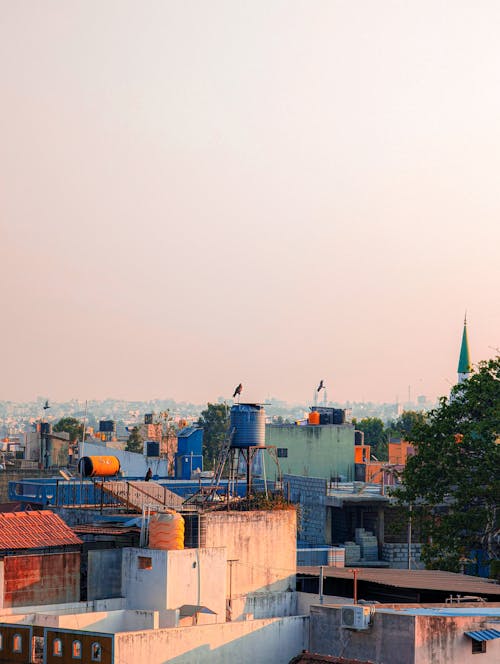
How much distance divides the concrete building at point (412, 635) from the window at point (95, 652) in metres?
6.21

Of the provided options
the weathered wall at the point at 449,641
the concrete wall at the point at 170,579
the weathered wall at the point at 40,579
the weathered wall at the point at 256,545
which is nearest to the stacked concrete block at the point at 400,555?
the weathered wall at the point at 256,545

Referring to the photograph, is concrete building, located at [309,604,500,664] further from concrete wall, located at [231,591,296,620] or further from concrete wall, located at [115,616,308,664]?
concrete wall, located at [231,591,296,620]

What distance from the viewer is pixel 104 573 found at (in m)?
33.1

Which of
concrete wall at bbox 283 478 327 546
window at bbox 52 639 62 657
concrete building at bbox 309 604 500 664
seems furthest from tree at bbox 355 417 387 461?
window at bbox 52 639 62 657

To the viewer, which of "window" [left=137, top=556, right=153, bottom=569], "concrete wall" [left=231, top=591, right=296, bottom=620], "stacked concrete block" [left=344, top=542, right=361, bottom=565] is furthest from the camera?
"stacked concrete block" [left=344, top=542, right=361, bottom=565]

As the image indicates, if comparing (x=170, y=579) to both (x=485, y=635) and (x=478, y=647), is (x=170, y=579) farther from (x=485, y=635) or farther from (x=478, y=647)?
(x=485, y=635)

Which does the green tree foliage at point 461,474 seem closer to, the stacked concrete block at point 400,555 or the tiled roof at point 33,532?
the stacked concrete block at point 400,555

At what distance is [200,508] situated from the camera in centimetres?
3872

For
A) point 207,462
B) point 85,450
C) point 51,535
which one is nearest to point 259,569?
point 51,535

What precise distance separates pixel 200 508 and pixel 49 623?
9.19m

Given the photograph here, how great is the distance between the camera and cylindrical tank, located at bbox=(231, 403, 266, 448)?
39.6 meters

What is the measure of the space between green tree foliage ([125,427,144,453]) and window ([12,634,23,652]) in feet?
290

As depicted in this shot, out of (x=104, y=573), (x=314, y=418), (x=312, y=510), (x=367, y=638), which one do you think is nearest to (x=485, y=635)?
(x=367, y=638)

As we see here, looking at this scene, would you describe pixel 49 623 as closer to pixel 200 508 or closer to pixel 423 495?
pixel 200 508
